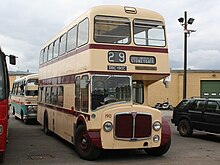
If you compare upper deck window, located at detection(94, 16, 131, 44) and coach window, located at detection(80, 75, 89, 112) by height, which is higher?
upper deck window, located at detection(94, 16, 131, 44)

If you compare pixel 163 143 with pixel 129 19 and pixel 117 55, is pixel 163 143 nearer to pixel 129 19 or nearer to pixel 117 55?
pixel 117 55

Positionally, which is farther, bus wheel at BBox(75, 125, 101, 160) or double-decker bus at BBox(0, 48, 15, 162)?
bus wheel at BBox(75, 125, 101, 160)

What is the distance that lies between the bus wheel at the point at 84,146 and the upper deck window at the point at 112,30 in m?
2.57

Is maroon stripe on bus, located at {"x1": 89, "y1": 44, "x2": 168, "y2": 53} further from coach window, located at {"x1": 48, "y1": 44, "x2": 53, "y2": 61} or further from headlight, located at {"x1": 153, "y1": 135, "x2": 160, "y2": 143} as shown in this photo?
coach window, located at {"x1": 48, "y1": 44, "x2": 53, "y2": 61}

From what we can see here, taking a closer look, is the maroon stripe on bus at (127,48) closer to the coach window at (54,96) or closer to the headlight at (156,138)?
the headlight at (156,138)

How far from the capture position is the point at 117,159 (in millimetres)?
10086

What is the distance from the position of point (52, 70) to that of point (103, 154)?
212 inches

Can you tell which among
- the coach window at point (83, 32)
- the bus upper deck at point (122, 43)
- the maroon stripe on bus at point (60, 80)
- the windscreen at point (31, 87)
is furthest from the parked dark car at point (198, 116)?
the windscreen at point (31, 87)

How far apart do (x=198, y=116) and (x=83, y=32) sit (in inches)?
258

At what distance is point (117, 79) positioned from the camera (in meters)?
10.1

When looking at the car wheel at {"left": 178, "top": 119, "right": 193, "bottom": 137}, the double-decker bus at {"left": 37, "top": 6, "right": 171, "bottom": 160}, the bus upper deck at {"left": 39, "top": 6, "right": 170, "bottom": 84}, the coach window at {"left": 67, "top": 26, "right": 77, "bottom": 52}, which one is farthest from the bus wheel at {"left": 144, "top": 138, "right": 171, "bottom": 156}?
Answer: the car wheel at {"left": 178, "top": 119, "right": 193, "bottom": 137}

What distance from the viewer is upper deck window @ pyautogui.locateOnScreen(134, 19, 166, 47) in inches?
412

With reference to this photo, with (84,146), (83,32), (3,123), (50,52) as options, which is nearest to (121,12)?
(83,32)

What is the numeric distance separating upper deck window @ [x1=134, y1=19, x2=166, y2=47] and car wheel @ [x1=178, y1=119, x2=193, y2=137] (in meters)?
5.62
